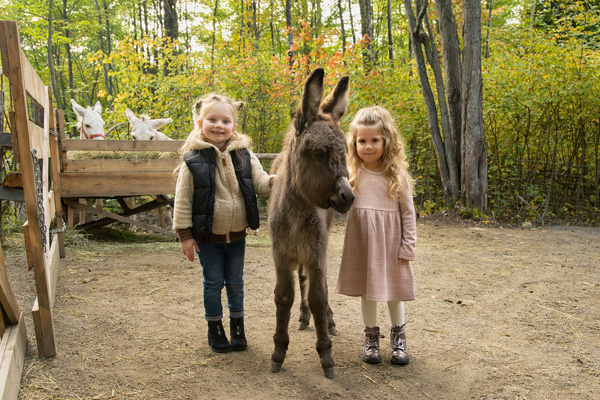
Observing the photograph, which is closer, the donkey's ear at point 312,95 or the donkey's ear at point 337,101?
the donkey's ear at point 312,95

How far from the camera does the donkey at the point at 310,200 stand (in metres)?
2.80

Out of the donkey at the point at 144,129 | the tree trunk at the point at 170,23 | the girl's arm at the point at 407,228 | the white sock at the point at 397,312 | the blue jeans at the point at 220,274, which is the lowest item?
the white sock at the point at 397,312

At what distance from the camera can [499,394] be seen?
2807mm

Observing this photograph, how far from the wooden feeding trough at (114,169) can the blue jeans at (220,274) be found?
4.38m

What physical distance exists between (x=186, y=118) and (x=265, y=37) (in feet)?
52.6

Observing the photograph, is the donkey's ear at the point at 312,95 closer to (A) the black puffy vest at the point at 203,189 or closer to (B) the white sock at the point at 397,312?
(A) the black puffy vest at the point at 203,189

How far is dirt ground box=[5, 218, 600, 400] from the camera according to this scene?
2.91 meters

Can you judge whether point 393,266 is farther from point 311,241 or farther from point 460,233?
point 460,233

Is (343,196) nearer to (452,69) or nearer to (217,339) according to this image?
(217,339)

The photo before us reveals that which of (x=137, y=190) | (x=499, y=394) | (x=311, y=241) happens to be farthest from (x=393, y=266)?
(x=137, y=190)

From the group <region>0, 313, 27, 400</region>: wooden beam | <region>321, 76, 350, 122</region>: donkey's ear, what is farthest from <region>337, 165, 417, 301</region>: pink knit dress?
<region>0, 313, 27, 400</region>: wooden beam

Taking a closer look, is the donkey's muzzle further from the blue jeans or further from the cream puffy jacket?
the blue jeans

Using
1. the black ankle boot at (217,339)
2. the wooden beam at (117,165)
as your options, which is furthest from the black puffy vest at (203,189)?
the wooden beam at (117,165)

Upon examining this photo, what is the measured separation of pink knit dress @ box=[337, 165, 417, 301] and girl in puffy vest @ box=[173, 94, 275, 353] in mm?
788
